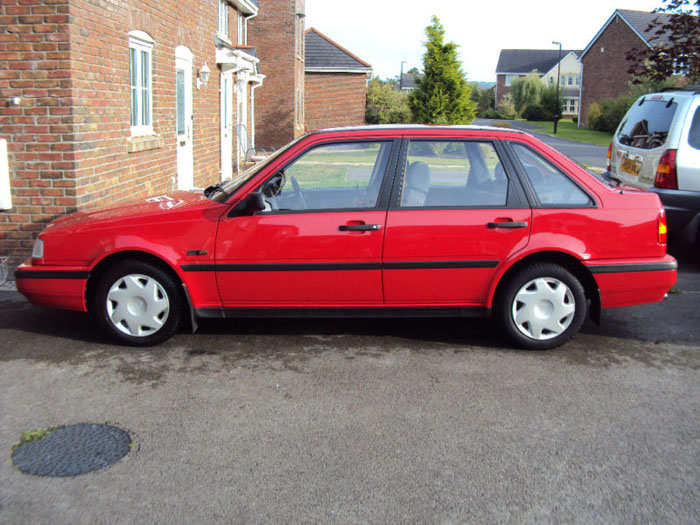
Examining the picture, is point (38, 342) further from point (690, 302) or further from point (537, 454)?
point (690, 302)

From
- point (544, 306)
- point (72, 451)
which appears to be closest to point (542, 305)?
point (544, 306)

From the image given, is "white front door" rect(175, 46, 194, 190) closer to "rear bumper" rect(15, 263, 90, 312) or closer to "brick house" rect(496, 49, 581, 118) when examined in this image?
"rear bumper" rect(15, 263, 90, 312)

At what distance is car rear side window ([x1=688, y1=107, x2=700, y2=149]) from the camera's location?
838cm

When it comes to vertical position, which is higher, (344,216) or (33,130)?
(33,130)

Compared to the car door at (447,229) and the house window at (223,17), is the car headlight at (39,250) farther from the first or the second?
the house window at (223,17)

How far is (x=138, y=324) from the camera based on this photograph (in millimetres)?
5477

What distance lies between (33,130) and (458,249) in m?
5.11

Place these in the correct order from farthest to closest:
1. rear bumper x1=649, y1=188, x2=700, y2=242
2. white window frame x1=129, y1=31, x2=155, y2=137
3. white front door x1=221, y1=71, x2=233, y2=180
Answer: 1. white front door x1=221, y1=71, x2=233, y2=180
2. white window frame x1=129, y1=31, x2=155, y2=137
3. rear bumper x1=649, y1=188, x2=700, y2=242

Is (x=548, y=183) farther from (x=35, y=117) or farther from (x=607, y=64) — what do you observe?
(x=607, y=64)

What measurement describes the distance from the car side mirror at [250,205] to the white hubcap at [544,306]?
6.47ft

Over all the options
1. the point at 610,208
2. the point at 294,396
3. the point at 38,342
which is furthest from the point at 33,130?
the point at 610,208

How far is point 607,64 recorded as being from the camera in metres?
62.8

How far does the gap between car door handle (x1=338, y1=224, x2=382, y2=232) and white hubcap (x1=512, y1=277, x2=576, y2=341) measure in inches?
45.0

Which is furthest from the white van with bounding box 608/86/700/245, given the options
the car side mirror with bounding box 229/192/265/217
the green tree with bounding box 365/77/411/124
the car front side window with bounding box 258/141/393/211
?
the green tree with bounding box 365/77/411/124
